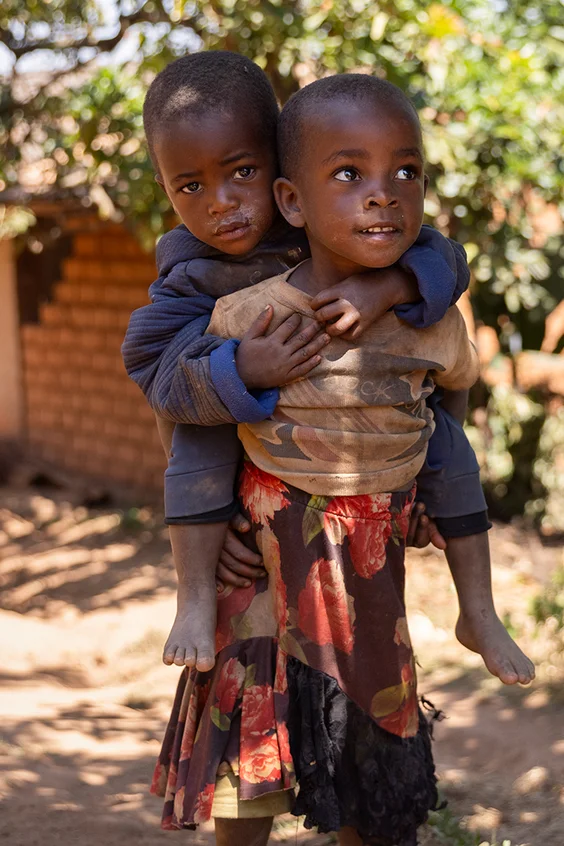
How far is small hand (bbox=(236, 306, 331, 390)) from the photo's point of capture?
1.87m

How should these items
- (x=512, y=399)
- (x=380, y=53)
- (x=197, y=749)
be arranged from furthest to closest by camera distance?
(x=512, y=399) → (x=380, y=53) → (x=197, y=749)

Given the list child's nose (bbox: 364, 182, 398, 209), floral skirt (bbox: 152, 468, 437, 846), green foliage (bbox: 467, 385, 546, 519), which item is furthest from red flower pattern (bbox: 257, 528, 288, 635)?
green foliage (bbox: 467, 385, 546, 519)

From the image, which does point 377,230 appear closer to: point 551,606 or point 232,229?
point 232,229

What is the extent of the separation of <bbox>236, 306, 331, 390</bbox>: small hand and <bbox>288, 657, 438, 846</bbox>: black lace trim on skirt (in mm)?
580

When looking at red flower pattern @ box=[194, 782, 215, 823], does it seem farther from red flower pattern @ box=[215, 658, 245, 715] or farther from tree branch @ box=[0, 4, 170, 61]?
tree branch @ box=[0, 4, 170, 61]

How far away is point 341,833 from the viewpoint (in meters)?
2.21

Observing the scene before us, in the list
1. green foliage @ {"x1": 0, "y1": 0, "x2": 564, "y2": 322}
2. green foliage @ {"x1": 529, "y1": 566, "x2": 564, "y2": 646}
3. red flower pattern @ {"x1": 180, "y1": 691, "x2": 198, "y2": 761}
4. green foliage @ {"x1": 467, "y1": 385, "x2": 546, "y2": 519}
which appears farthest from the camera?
green foliage @ {"x1": 467, "y1": 385, "x2": 546, "y2": 519}

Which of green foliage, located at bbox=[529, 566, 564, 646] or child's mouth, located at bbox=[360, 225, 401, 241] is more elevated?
child's mouth, located at bbox=[360, 225, 401, 241]

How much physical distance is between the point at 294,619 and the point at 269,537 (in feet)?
0.55

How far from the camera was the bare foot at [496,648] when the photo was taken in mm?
2066

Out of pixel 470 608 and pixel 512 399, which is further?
pixel 512 399

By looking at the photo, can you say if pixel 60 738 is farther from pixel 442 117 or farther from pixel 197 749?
pixel 442 117

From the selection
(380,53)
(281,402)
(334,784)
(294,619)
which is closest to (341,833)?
(334,784)

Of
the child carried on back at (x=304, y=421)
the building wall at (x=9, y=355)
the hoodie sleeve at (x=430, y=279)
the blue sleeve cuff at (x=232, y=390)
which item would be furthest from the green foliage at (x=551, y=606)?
the building wall at (x=9, y=355)
